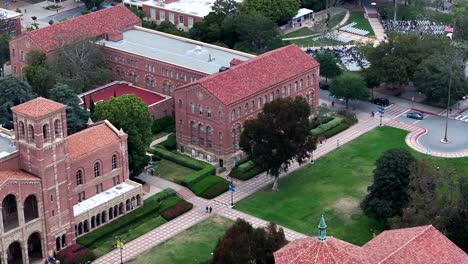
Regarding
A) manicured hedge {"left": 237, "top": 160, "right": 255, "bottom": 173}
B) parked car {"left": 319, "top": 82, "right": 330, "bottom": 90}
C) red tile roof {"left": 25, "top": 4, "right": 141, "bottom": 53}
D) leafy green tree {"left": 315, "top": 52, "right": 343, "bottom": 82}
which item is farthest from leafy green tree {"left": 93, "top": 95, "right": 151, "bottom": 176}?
parked car {"left": 319, "top": 82, "right": 330, "bottom": 90}

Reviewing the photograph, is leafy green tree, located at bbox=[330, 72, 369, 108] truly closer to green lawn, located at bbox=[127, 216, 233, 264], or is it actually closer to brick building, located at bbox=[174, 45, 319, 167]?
brick building, located at bbox=[174, 45, 319, 167]

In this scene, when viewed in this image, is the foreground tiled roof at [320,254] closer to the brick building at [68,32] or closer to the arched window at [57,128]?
the arched window at [57,128]

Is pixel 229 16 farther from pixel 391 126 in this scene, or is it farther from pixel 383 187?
pixel 383 187

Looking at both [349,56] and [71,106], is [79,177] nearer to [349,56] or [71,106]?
[71,106]

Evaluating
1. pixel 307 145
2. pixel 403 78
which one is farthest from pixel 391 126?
pixel 307 145

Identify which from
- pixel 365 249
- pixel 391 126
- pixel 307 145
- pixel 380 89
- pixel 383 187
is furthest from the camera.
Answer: pixel 380 89

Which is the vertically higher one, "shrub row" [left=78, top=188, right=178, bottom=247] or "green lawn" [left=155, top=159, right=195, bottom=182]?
"green lawn" [left=155, top=159, right=195, bottom=182]
